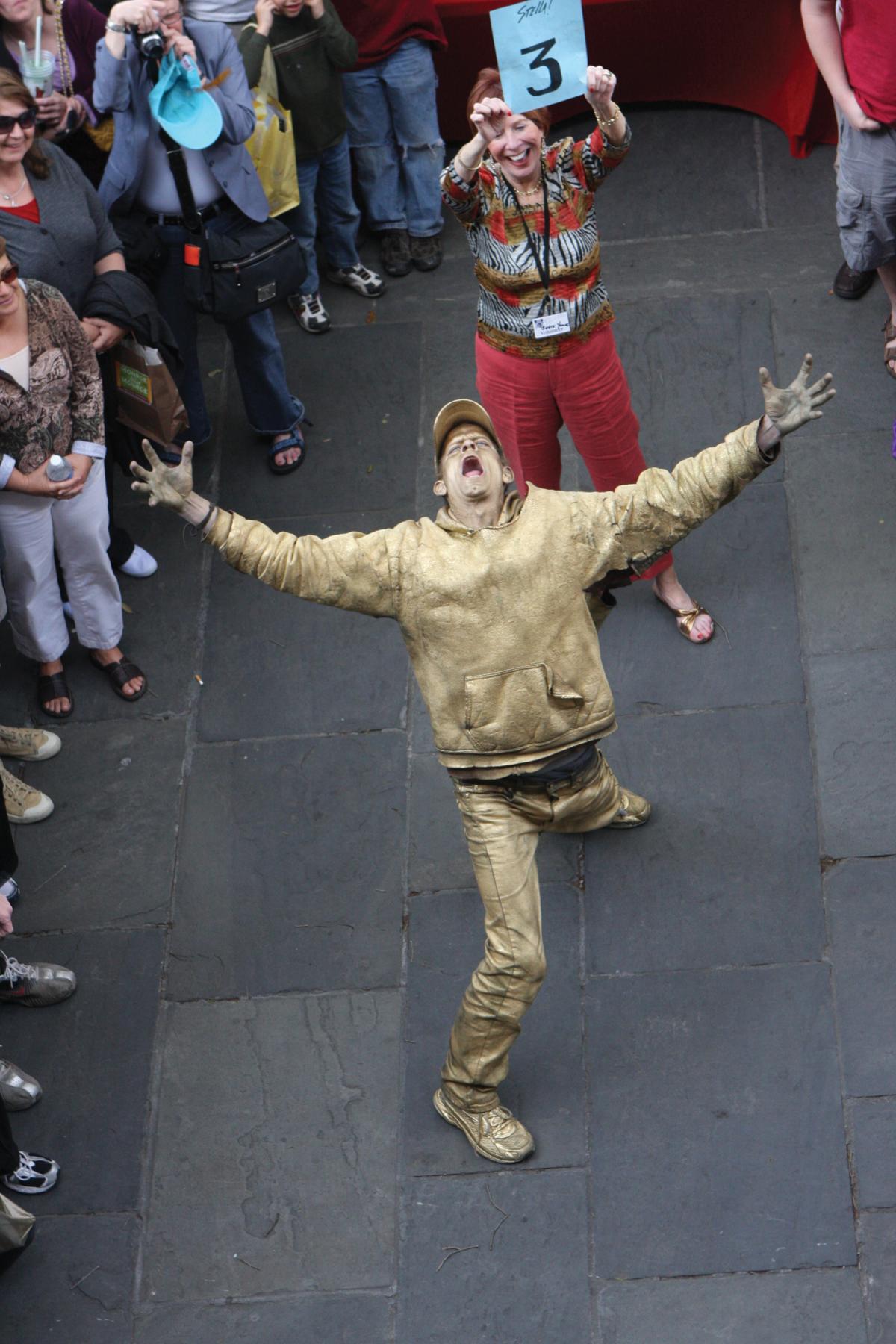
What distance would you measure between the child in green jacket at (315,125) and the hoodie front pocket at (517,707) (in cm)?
319

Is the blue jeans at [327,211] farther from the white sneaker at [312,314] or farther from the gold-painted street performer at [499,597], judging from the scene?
the gold-painted street performer at [499,597]

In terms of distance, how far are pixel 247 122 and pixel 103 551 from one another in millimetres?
1716

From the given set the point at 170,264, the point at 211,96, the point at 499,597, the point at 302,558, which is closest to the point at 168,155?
the point at 211,96

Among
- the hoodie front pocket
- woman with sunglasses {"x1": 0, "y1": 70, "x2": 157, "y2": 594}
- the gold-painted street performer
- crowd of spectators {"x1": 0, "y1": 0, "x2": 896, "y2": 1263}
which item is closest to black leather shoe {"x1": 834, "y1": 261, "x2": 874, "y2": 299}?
crowd of spectators {"x1": 0, "y1": 0, "x2": 896, "y2": 1263}

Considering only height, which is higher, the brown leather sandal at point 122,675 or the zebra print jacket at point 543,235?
the zebra print jacket at point 543,235

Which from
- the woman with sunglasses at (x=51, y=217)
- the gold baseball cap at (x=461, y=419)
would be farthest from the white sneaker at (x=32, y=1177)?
the woman with sunglasses at (x=51, y=217)

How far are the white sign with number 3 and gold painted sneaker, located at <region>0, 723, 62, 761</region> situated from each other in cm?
296

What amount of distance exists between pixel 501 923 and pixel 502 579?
3.29 ft

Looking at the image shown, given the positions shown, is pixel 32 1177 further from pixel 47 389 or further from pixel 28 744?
pixel 47 389

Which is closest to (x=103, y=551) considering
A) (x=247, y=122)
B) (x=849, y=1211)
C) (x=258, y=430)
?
(x=258, y=430)

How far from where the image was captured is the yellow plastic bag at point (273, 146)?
6.66 metres

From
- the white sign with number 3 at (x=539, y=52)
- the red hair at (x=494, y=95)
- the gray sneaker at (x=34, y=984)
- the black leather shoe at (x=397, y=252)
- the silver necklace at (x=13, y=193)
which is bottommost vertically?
the gray sneaker at (x=34, y=984)

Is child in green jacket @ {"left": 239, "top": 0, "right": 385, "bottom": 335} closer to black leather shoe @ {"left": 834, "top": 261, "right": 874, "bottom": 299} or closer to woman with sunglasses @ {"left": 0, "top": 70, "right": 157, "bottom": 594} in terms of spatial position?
woman with sunglasses @ {"left": 0, "top": 70, "right": 157, "bottom": 594}

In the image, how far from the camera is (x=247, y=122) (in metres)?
6.06
